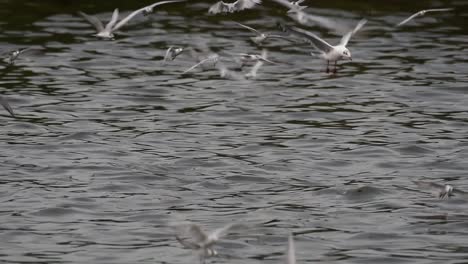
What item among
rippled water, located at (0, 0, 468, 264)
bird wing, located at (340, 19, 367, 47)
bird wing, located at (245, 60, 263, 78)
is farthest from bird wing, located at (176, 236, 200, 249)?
bird wing, located at (245, 60, 263, 78)

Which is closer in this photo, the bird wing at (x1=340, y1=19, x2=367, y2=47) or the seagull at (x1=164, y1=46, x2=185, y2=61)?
the bird wing at (x1=340, y1=19, x2=367, y2=47)

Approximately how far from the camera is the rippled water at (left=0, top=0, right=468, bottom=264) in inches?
616

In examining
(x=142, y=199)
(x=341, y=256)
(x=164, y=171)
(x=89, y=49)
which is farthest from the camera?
(x=89, y=49)

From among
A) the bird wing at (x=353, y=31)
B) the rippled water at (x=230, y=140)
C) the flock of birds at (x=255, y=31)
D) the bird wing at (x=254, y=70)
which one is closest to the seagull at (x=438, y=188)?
the rippled water at (x=230, y=140)

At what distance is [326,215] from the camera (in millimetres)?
16672

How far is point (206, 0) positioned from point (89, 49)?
474 cm

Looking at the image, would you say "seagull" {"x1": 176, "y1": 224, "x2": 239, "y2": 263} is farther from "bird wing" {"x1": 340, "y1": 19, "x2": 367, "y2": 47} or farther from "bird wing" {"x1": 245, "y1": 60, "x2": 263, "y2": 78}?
"bird wing" {"x1": 245, "y1": 60, "x2": 263, "y2": 78}

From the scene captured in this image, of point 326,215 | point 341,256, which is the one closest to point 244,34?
point 326,215

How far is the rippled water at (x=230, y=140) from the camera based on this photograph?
15648mm

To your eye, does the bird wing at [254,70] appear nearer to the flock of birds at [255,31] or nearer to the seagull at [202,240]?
the flock of birds at [255,31]

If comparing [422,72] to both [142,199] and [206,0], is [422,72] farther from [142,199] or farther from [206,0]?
[142,199]

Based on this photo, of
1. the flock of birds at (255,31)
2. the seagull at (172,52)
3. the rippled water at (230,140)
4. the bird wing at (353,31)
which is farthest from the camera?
the seagull at (172,52)

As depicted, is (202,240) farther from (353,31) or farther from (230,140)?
(353,31)

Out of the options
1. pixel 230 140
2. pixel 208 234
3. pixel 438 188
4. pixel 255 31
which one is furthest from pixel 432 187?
pixel 255 31
